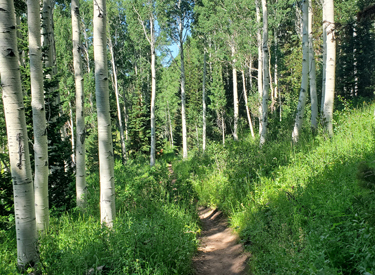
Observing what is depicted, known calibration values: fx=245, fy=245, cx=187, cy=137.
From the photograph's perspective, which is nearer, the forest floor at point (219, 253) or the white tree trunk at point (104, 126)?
the white tree trunk at point (104, 126)

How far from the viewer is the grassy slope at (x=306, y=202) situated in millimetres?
2816

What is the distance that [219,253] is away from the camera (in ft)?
16.3

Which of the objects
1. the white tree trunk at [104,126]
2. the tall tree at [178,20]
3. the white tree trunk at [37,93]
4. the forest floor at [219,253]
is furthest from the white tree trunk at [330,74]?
the tall tree at [178,20]

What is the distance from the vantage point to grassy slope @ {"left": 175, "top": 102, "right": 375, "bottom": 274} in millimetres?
2816

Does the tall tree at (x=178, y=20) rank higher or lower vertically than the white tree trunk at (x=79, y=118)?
higher

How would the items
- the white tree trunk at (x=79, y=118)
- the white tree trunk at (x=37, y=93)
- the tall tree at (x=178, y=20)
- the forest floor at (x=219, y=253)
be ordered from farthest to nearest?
1. the tall tree at (x=178, y=20)
2. the white tree trunk at (x=79, y=118)
3. the forest floor at (x=219, y=253)
4. the white tree trunk at (x=37, y=93)

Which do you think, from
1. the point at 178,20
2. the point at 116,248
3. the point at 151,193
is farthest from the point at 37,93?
the point at 178,20

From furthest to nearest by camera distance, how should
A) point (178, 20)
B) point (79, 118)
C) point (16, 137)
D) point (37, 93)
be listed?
point (178, 20) < point (79, 118) < point (37, 93) < point (16, 137)

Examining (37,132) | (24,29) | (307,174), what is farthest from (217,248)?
(24,29)

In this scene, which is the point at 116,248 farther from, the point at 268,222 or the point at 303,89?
the point at 303,89

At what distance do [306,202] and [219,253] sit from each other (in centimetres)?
202

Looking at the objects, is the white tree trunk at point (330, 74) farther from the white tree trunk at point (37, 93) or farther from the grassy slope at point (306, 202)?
the white tree trunk at point (37, 93)

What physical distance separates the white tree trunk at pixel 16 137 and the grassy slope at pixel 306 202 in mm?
3320

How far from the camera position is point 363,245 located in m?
2.69
